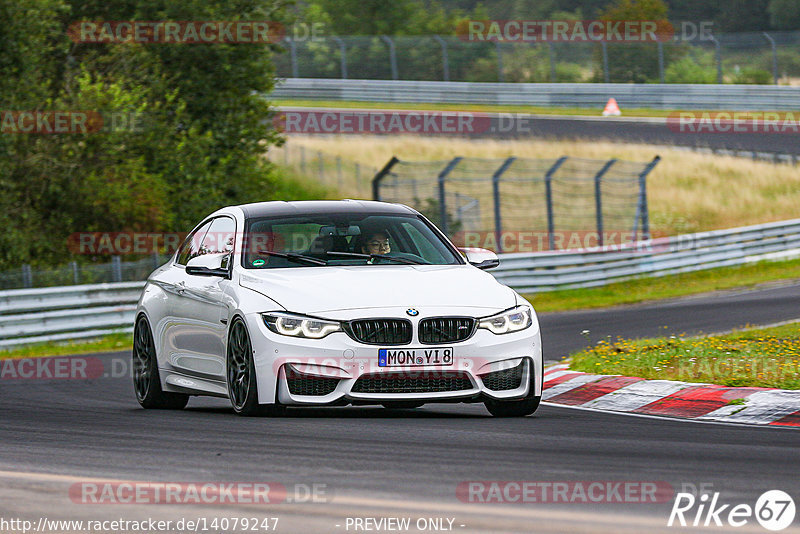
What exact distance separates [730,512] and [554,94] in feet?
150

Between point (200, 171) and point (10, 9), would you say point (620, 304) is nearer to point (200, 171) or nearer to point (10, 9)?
point (200, 171)

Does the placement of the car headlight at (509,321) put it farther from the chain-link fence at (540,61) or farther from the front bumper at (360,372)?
the chain-link fence at (540,61)

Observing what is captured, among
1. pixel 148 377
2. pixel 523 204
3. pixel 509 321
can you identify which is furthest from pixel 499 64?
pixel 509 321

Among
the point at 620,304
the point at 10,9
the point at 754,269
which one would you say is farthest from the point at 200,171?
the point at 754,269

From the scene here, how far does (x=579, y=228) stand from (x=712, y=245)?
6.08m

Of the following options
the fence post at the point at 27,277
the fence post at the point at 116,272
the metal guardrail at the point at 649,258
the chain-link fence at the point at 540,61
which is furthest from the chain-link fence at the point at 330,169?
the fence post at the point at 27,277

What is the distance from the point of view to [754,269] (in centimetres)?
3017

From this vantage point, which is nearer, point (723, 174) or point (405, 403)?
point (405, 403)

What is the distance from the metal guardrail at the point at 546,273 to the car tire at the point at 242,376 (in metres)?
12.8

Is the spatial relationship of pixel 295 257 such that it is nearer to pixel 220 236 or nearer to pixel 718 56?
pixel 220 236

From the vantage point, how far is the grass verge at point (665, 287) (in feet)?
85.7

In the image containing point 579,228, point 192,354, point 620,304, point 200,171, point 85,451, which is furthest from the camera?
point 579,228

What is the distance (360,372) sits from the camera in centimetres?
888

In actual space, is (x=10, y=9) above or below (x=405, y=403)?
above
